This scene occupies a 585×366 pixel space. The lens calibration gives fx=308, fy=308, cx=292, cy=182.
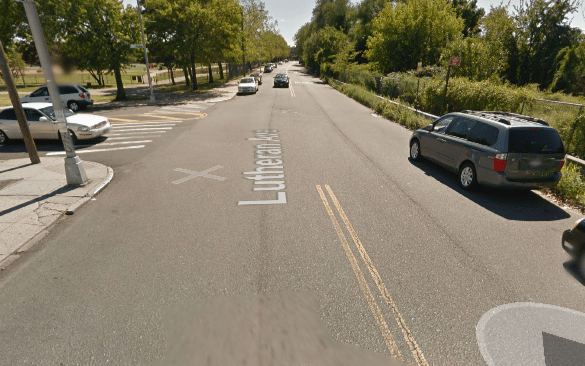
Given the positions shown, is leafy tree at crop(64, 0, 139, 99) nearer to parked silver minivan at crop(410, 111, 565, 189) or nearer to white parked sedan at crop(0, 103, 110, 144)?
white parked sedan at crop(0, 103, 110, 144)

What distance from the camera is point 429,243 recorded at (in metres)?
5.32

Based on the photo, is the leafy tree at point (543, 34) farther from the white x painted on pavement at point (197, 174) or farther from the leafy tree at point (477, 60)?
the white x painted on pavement at point (197, 174)

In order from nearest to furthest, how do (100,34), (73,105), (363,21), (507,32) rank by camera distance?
(73,105)
(100,34)
(507,32)
(363,21)

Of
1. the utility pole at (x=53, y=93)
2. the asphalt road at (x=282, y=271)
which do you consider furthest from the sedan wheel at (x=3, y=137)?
the asphalt road at (x=282, y=271)

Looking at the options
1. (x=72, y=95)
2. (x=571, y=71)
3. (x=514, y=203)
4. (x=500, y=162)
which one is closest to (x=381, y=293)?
(x=500, y=162)

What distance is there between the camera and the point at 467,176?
7.60 meters

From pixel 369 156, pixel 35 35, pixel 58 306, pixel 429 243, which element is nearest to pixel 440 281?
pixel 429 243

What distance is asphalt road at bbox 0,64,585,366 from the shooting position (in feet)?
11.3

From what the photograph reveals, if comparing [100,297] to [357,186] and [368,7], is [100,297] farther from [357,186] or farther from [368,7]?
[368,7]

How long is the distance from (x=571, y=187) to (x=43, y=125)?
677 inches

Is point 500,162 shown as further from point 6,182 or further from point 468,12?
point 468,12

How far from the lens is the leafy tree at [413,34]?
3044cm

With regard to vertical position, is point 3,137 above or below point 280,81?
below

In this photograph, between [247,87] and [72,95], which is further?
[247,87]
